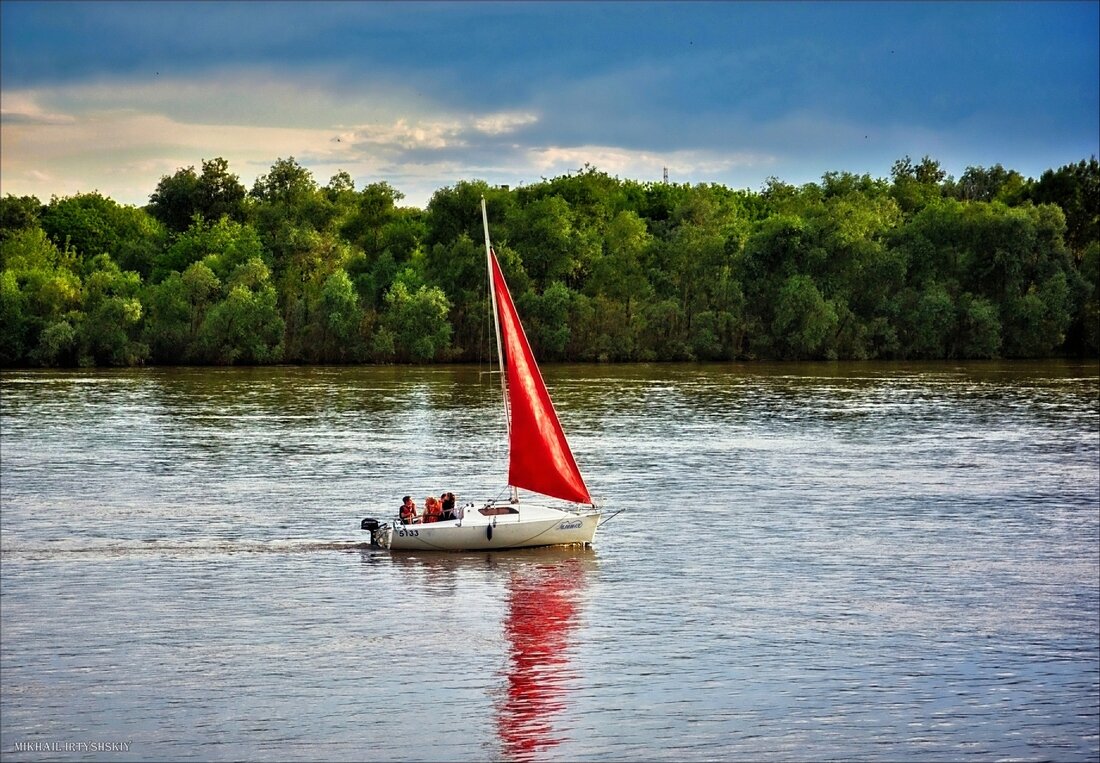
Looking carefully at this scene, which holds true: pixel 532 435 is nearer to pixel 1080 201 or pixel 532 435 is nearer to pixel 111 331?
pixel 111 331

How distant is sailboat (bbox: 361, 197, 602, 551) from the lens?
49719 mm

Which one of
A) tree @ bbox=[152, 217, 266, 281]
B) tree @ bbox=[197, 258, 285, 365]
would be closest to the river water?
tree @ bbox=[197, 258, 285, 365]

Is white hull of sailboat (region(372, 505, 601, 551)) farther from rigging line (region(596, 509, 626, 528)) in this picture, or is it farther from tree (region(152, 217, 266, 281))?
tree (region(152, 217, 266, 281))

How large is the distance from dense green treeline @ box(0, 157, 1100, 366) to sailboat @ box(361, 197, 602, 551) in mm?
112836

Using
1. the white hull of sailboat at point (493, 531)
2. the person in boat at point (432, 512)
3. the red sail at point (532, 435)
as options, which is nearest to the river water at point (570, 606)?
the white hull of sailboat at point (493, 531)

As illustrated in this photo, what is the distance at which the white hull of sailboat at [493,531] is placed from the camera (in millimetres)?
49219

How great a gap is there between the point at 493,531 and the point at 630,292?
413 ft

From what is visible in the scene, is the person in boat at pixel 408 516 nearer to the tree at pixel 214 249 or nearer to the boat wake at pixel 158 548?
the boat wake at pixel 158 548

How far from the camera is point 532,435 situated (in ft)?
169

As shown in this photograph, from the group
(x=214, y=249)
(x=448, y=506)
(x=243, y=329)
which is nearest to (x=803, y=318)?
(x=243, y=329)

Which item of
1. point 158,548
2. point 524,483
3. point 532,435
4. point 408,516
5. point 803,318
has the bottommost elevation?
point 158,548

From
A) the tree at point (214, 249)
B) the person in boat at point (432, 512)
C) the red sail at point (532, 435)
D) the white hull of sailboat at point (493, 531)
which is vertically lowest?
the white hull of sailboat at point (493, 531)

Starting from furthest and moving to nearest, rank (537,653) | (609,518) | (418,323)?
1. (418,323)
2. (609,518)
3. (537,653)

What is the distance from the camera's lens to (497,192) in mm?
179000
